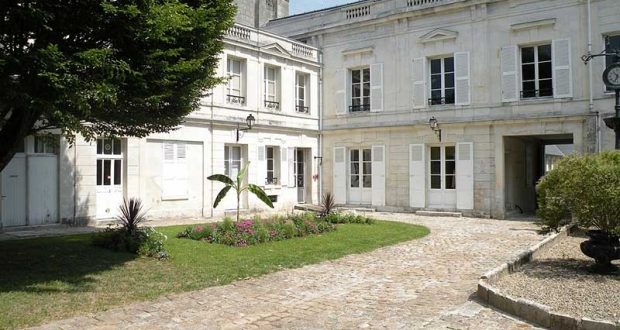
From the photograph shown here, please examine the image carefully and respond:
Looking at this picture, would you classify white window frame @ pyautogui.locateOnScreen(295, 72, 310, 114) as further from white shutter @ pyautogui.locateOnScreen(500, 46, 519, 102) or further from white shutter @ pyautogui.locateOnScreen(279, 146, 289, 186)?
white shutter @ pyautogui.locateOnScreen(500, 46, 519, 102)

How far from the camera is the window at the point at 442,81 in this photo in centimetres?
1802

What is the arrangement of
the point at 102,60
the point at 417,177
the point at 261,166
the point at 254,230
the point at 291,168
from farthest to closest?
the point at 291,168 < the point at 417,177 < the point at 261,166 < the point at 254,230 < the point at 102,60

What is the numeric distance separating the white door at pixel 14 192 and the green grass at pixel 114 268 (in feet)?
7.44

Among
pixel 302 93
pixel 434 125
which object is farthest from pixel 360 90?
pixel 434 125

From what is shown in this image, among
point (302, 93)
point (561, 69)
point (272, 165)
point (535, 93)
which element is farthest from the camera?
point (302, 93)

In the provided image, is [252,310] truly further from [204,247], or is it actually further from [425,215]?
[425,215]

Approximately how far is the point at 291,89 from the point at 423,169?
19.3 feet

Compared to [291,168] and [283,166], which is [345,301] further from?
[291,168]

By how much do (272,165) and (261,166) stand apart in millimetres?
1080

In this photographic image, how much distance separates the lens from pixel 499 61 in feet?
55.5

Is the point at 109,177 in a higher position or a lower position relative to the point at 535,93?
lower

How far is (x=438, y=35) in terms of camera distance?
17969mm

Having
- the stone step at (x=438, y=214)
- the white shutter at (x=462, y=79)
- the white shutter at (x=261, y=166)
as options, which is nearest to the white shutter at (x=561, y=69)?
the white shutter at (x=462, y=79)

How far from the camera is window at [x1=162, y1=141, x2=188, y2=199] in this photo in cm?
1523
